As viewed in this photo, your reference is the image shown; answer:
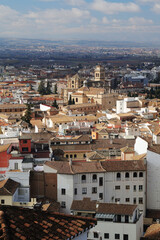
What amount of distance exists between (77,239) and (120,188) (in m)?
12.5

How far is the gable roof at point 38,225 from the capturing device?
442 cm

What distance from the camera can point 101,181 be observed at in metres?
17.2

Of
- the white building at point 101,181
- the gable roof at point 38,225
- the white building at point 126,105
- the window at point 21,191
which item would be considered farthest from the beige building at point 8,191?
the white building at point 126,105

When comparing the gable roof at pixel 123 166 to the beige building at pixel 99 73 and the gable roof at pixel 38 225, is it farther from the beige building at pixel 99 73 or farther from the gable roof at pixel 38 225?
the beige building at pixel 99 73

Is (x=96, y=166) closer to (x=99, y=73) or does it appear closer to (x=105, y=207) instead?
(x=105, y=207)

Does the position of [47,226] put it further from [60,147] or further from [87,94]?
[87,94]

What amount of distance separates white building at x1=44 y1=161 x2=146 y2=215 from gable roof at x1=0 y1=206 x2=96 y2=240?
446 inches

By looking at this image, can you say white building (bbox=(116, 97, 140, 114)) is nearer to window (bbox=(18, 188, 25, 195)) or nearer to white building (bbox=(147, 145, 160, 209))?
white building (bbox=(147, 145, 160, 209))

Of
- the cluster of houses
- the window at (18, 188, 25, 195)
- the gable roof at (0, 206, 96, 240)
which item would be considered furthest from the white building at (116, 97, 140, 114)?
the gable roof at (0, 206, 96, 240)

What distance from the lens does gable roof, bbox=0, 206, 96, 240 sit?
14.5 feet

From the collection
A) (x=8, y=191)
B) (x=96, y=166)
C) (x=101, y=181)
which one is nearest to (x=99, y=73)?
(x=96, y=166)

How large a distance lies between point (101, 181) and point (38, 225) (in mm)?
12464

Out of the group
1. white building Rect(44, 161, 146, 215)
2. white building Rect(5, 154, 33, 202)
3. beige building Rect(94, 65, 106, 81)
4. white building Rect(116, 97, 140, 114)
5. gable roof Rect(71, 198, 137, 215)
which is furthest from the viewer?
beige building Rect(94, 65, 106, 81)

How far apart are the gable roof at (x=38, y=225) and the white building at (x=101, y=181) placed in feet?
37.2
